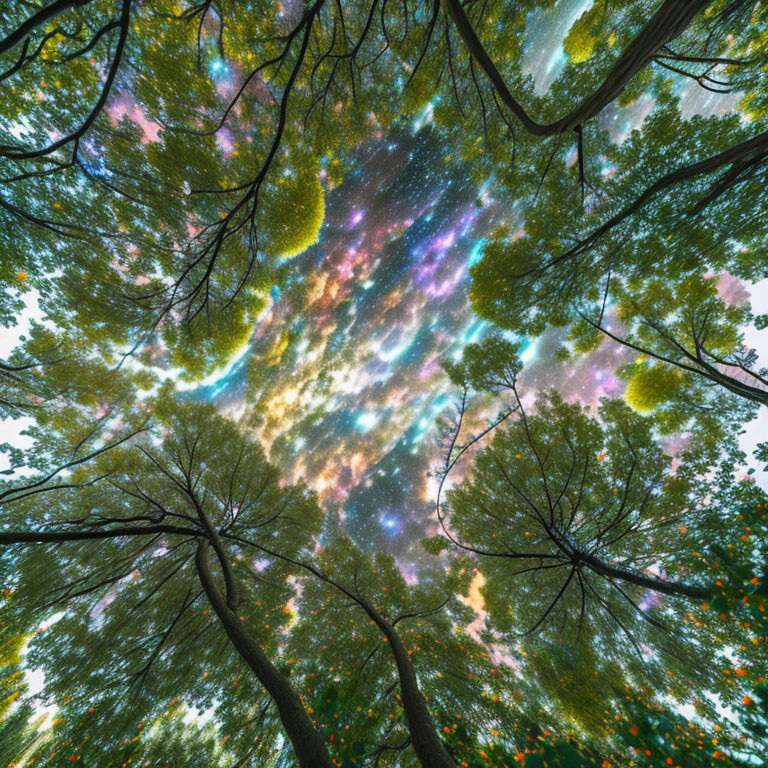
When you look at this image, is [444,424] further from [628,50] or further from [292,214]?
[292,214]

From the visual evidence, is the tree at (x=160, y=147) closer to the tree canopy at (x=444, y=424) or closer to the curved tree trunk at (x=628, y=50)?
the tree canopy at (x=444, y=424)

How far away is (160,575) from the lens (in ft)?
20.4

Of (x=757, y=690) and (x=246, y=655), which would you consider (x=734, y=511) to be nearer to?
(x=757, y=690)

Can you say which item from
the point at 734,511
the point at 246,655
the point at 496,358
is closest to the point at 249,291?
the point at 496,358

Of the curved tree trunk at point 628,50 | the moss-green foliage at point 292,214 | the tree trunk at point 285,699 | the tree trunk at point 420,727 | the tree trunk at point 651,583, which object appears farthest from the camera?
the moss-green foliage at point 292,214

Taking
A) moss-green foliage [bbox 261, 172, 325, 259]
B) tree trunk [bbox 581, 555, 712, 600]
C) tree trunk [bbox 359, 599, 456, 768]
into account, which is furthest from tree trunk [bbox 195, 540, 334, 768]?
moss-green foliage [bbox 261, 172, 325, 259]

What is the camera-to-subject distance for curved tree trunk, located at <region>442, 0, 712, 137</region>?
1.46 m

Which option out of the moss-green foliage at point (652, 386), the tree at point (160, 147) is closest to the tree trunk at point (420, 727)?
the tree at point (160, 147)

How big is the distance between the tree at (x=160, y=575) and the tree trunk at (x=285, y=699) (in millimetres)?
21

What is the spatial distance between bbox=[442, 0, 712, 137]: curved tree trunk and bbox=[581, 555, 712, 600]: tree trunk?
5.70 m

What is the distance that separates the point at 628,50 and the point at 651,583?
6234 mm

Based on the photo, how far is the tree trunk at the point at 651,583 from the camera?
383 cm

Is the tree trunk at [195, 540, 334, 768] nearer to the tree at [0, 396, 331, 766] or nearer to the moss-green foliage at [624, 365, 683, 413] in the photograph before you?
the tree at [0, 396, 331, 766]

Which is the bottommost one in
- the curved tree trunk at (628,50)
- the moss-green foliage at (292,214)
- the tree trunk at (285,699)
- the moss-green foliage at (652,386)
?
the tree trunk at (285,699)
